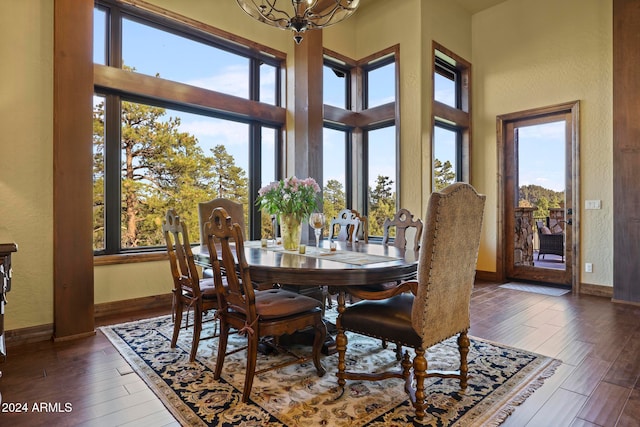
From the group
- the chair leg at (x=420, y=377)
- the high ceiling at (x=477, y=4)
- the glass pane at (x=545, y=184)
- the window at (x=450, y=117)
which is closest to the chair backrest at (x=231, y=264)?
the chair leg at (x=420, y=377)

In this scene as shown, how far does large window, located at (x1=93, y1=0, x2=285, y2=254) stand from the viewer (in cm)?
361

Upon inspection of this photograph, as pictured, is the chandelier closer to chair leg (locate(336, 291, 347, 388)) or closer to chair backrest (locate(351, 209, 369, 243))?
chair backrest (locate(351, 209, 369, 243))

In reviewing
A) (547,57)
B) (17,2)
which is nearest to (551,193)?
(547,57)

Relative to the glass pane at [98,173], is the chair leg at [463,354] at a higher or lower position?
lower

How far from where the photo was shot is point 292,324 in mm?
2072

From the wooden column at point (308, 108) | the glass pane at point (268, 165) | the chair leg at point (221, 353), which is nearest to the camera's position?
the chair leg at point (221, 353)

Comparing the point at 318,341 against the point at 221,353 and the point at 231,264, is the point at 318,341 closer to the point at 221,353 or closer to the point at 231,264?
the point at 221,353

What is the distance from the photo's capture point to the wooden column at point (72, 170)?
9.39ft

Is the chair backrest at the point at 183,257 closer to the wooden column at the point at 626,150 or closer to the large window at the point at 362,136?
the large window at the point at 362,136

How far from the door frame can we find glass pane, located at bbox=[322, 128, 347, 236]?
230cm

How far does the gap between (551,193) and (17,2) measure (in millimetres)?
6052

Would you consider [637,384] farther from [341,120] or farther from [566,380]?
[341,120]

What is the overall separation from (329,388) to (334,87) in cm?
459

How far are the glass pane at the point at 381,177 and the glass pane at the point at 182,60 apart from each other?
2.09 m
